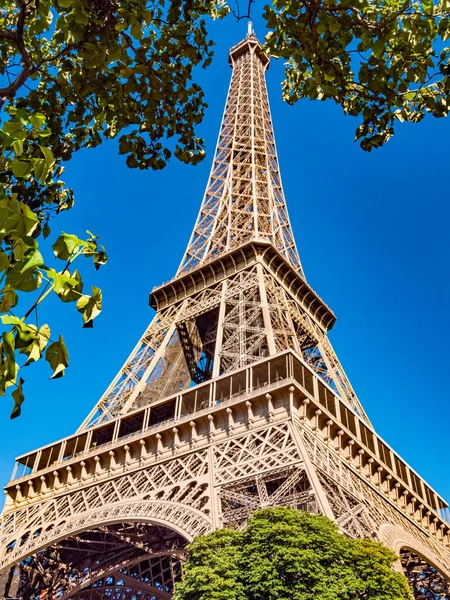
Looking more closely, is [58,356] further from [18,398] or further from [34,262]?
[34,262]

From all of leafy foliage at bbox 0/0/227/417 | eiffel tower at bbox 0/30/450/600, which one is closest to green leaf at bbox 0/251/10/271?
leafy foliage at bbox 0/0/227/417

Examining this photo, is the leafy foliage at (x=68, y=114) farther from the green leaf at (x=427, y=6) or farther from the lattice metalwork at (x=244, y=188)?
the lattice metalwork at (x=244, y=188)

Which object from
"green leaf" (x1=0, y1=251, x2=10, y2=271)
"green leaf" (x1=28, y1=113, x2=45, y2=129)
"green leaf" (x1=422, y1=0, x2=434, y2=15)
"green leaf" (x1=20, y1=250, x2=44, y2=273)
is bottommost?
"green leaf" (x1=20, y1=250, x2=44, y2=273)

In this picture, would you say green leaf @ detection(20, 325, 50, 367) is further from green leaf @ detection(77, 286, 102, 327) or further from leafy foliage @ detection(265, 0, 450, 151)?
leafy foliage @ detection(265, 0, 450, 151)

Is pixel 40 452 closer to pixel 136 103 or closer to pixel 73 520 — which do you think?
pixel 73 520

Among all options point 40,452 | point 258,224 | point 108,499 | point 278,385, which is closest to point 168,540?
point 108,499

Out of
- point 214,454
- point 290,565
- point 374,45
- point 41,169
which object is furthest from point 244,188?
point 41,169
